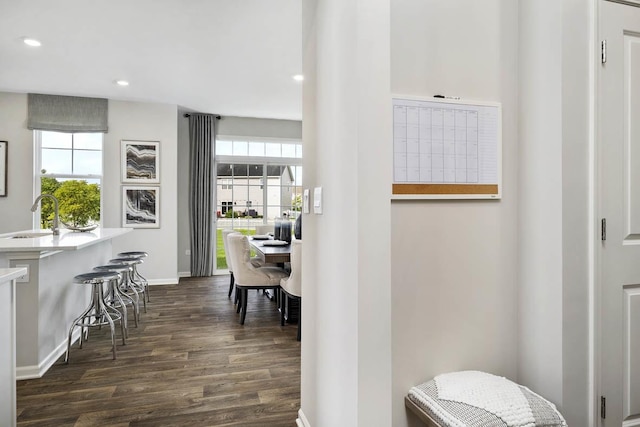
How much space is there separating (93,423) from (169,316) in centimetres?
216

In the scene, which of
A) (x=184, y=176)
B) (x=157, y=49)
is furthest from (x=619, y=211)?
(x=184, y=176)

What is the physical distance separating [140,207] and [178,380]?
3873 millimetres

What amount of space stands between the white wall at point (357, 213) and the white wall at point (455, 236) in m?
0.13

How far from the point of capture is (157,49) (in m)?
3.83

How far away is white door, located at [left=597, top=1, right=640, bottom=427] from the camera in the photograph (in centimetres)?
146

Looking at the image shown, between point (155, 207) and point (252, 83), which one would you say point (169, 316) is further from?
point (252, 83)

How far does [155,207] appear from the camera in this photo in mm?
5969

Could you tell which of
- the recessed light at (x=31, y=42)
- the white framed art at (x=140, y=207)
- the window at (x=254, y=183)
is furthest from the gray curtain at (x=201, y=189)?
the recessed light at (x=31, y=42)

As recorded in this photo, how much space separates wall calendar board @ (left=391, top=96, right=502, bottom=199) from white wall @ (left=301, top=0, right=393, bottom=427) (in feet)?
0.37

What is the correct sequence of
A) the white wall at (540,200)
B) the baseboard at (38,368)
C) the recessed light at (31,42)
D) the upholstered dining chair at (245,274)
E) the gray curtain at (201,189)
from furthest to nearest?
the gray curtain at (201,189)
the upholstered dining chair at (245,274)
the recessed light at (31,42)
the baseboard at (38,368)
the white wall at (540,200)

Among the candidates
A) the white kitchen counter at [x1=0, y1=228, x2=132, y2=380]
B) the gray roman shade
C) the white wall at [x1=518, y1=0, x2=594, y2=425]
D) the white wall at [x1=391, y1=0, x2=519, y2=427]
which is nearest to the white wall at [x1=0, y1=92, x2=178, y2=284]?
the gray roman shade

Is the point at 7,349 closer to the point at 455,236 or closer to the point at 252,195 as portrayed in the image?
the point at 455,236

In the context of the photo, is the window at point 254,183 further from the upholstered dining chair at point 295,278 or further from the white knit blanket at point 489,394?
the white knit blanket at point 489,394

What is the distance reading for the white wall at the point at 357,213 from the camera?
1300 millimetres
